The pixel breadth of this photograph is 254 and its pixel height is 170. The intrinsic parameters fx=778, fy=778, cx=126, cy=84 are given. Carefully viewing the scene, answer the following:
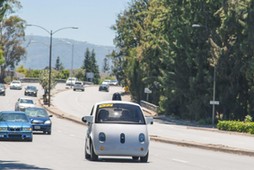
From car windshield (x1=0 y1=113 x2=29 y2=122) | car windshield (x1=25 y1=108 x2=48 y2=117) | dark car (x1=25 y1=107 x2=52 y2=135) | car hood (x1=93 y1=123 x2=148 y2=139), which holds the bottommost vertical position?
dark car (x1=25 y1=107 x2=52 y2=135)

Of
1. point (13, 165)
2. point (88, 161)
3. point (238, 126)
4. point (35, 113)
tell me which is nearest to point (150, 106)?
point (238, 126)

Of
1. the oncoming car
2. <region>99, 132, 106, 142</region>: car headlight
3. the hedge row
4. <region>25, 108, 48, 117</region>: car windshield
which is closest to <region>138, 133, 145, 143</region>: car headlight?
the oncoming car

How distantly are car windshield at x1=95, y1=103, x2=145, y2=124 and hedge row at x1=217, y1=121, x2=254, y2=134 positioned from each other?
2956cm

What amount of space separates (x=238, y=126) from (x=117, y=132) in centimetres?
3276

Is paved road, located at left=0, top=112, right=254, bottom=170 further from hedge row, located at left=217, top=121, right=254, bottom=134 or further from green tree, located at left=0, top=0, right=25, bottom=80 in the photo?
green tree, located at left=0, top=0, right=25, bottom=80

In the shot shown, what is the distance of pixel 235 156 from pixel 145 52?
6183 centimetres

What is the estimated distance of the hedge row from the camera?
2047 inches

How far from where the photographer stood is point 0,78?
6462 inches

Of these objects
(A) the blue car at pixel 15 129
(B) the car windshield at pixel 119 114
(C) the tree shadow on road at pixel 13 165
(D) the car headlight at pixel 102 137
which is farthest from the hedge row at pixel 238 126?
(C) the tree shadow on road at pixel 13 165

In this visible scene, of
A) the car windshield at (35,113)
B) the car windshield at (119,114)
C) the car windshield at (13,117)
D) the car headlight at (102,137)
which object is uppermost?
the car windshield at (119,114)

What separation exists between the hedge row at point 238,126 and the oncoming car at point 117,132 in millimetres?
29679

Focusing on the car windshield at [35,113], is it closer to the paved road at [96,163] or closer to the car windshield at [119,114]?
the paved road at [96,163]

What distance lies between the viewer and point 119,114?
22.8 m

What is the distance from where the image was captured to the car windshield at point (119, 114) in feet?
74.4
